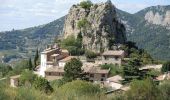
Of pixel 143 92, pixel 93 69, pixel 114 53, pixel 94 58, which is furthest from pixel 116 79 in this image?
pixel 143 92

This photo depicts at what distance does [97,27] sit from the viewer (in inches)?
2862

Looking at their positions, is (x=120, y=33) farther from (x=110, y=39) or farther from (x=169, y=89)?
(x=169, y=89)

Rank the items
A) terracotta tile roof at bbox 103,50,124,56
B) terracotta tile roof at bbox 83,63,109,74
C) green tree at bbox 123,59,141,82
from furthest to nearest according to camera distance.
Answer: terracotta tile roof at bbox 103,50,124,56
terracotta tile roof at bbox 83,63,109,74
green tree at bbox 123,59,141,82

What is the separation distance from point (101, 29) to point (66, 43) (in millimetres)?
5930

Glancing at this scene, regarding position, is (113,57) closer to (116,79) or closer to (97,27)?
(97,27)

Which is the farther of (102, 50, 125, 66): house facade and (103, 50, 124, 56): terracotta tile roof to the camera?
(103, 50, 124, 56): terracotta tile roof

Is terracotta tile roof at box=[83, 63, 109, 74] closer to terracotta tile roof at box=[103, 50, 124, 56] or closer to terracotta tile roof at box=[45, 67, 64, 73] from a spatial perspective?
terracotta tile roof at box=[103, 50, 124, 56]

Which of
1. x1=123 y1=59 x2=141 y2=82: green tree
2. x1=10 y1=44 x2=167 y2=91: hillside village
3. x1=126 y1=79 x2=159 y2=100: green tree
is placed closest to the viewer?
x1=126 y1=79 x2=159 y2=100: green tree

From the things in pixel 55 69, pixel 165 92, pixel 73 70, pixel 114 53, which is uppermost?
pixel 114 53

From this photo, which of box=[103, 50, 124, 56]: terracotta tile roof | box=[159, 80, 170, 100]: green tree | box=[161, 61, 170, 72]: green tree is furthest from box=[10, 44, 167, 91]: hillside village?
box=[159, 80, 170, 100]: green tree

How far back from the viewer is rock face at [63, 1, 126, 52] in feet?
233

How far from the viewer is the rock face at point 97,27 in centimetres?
7114

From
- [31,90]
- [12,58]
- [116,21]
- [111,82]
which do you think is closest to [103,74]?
[111,82]

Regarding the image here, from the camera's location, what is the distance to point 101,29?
72562mm
